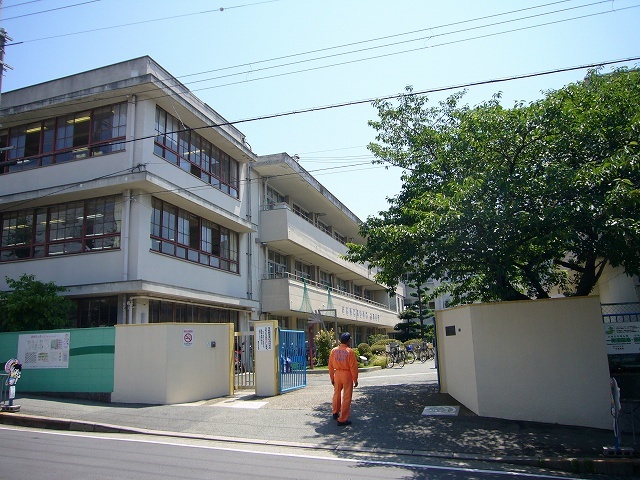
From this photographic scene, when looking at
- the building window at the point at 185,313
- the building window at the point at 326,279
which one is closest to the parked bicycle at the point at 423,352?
the building window at the point at 326,279

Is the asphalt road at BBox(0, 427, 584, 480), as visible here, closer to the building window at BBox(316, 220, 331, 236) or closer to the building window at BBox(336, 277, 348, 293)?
the building window at BBox(316, 220, 331, 236)

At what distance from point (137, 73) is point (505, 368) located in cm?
1521

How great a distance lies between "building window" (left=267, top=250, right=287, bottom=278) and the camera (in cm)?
2756

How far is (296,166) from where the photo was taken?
1066 inches

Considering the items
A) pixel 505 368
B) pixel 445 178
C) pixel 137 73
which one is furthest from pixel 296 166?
pixel 505 368

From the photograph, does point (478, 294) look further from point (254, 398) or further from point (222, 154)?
point (222, 154)

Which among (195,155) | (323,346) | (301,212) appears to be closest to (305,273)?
(301,212)

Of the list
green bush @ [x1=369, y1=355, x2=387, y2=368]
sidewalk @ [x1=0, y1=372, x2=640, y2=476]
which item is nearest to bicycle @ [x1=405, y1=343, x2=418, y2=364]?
green bush @ [x1=369, y1=355, x2=387, y2=368]

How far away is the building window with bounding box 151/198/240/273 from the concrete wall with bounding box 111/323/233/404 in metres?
5.24

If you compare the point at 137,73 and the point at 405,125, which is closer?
the point at 405,125

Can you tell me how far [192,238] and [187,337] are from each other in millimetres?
7618

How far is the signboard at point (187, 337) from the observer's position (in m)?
14.0

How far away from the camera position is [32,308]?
1608cm

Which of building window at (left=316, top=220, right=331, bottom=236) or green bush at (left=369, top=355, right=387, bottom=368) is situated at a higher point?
building window at (left=316, top=220, right=331, bottom=236)
